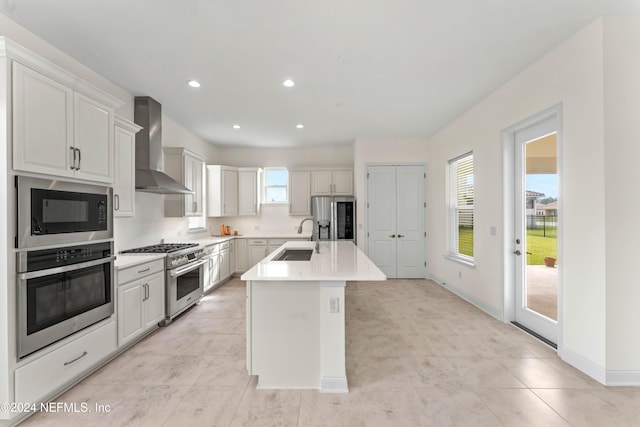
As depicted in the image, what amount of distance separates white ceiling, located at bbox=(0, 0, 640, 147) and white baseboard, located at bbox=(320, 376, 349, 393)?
2736mm

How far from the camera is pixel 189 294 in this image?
3.80 meters

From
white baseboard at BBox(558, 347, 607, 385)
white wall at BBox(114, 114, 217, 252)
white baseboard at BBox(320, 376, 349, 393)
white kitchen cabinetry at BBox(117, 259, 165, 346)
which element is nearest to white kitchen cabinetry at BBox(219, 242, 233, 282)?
white wall at BBox(114, 114, 217, 252)

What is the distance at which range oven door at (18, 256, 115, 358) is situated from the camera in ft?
5.79

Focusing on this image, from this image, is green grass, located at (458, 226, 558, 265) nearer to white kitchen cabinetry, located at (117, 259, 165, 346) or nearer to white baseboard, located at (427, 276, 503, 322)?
white baseboard, located at (427, 276, 503, 322)

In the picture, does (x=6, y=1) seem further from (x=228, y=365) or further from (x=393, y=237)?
(x=393, y=237)

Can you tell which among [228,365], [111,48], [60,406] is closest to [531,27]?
[111,48]

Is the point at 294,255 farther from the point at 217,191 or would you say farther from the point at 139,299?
the point at 217,191

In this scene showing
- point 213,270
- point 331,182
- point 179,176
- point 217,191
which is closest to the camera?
point 179,176

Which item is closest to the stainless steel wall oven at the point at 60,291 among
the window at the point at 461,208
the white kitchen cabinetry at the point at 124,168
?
the white kitchen cabinetry at the point at 124,168

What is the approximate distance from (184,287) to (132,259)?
0.92 meters

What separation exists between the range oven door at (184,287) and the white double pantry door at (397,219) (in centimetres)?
314

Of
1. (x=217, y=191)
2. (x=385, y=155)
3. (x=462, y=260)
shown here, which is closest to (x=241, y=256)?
(x=217, y=191)

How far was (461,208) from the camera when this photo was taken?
14.9ft

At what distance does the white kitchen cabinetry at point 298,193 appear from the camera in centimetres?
601
